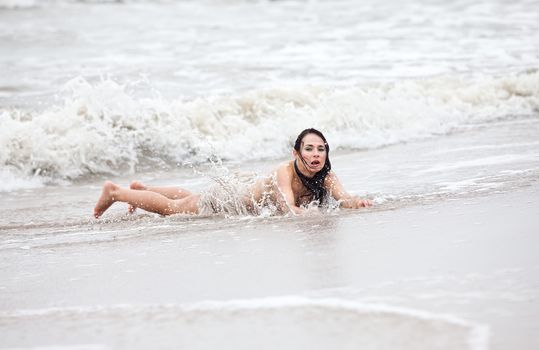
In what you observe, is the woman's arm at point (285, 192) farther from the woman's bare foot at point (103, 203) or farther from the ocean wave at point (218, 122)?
the ocean wave at point (218, 122)

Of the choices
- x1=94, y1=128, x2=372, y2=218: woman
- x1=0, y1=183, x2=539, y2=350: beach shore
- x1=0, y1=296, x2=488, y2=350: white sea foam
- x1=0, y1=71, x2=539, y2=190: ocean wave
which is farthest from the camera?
x1=0, y1=71, x2=539, y2=190: ocean wave

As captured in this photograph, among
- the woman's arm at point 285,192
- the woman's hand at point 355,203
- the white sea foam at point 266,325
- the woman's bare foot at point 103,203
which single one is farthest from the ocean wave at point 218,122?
the white sea foam at point 266,325

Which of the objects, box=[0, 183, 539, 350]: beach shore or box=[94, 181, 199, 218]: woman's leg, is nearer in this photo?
box=[0, 183, 539, 350]: beach shore

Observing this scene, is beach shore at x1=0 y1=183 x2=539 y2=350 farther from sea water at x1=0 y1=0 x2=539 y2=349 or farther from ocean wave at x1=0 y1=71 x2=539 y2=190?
ocean wave at x1=0 y1=71 x2=539 y2=190

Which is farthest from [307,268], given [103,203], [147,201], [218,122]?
[218,122]

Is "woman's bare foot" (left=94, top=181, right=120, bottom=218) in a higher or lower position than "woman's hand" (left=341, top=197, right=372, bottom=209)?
higher

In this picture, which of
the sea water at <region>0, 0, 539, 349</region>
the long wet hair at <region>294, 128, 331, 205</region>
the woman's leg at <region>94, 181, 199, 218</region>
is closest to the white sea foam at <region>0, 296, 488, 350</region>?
the sea water at <region>0, 0, 539, 349</region>

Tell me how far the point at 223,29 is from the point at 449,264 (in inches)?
806

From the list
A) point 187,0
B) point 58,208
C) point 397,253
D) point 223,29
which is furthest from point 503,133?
point 187,0

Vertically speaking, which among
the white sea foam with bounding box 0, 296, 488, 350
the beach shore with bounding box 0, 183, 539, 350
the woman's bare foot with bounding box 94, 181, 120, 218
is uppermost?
the woman's bare foot with bounding box 94, 181, 120, 218

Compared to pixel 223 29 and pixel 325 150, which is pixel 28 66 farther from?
pixel 325 150

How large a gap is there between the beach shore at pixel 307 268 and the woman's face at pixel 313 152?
61 cm

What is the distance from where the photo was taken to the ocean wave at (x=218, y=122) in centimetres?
1119

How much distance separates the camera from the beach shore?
4328mm
